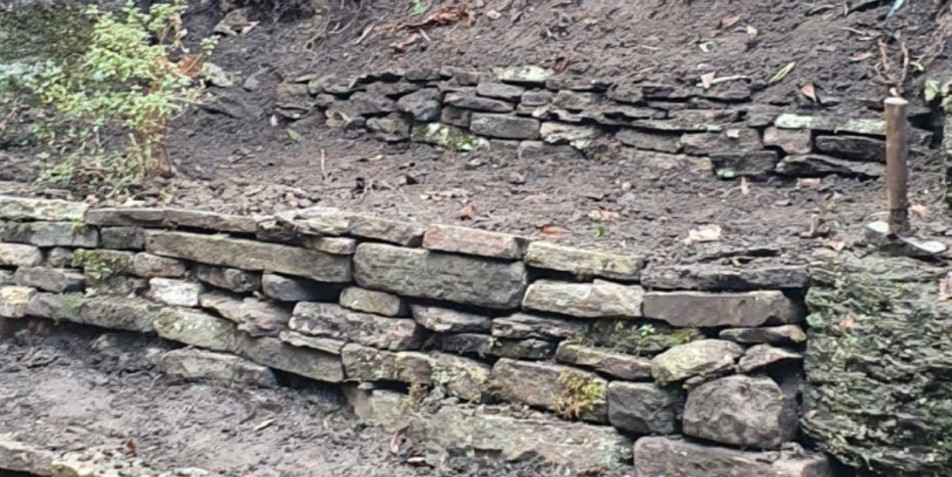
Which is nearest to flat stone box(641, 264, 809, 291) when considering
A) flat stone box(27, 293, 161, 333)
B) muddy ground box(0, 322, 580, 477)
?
muddy ground box(0, 322, 580, 477)

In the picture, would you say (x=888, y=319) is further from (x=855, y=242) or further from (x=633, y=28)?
(x=633, y=28)

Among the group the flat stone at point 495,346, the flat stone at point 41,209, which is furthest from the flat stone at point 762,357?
the flat stone at point 41,209

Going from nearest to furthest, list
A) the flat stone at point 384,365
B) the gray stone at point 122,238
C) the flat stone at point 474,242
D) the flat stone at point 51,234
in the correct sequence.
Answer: the flat stone at point 474,242 → the flat stone at point 384,365 → the gray stone at point 122,238 → the flat stone at point 51,234

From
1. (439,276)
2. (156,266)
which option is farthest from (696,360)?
(156,266)

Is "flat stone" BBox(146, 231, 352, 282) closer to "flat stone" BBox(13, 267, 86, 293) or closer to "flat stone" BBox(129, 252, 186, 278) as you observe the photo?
"flat stone" BBox(129, 252, 186, 278)

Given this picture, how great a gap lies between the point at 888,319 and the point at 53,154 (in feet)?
14.6

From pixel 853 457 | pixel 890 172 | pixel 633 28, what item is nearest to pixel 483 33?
pixel 633 28

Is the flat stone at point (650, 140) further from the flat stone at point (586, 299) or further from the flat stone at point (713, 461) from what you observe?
the flat stone at point (713, 461)

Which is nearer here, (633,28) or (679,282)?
(679,282)

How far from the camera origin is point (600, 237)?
420 cm

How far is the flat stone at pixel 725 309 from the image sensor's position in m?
3.60

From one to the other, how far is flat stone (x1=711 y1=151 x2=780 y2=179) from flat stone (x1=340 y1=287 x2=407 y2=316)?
159 cm

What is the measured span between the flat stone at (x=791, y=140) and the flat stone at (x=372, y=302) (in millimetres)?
1798

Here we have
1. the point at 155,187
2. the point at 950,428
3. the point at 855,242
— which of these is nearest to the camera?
the point at 950,428
